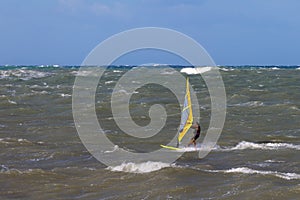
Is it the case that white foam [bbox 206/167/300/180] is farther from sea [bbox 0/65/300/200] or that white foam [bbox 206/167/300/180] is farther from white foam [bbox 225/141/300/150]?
white foam [bbox 225/141/300/150]

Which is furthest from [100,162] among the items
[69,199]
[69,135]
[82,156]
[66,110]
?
[66,110]

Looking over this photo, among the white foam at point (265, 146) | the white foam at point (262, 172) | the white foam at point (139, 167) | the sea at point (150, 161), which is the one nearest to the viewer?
the sea at point (150, 161)

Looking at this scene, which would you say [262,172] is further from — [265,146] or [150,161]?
[265,146]

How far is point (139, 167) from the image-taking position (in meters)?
16.3

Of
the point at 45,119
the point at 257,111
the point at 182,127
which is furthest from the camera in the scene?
the point at 257,111

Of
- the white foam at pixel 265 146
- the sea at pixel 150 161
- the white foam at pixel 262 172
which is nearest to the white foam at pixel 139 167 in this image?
the sea at pixel 150 161

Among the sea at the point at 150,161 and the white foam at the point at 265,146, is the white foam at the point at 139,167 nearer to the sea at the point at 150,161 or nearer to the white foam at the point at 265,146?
the sea at the point at 150,161

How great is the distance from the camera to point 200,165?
655 inches

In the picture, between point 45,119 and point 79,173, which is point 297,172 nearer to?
point 79,173

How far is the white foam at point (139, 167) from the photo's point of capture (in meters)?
16.0

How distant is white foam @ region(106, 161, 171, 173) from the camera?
16.0m

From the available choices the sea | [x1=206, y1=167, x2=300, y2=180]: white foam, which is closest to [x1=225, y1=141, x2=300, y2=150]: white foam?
the sea

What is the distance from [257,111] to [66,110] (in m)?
11.1

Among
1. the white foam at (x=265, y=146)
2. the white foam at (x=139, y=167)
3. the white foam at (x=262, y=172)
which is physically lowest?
the white foam at (x=262, y=172)
